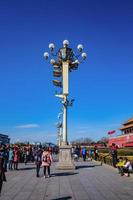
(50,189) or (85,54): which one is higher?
(85,54)

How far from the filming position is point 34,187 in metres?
15.6

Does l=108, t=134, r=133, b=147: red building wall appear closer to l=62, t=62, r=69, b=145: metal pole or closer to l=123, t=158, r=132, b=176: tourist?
l=62, t=62, r=69, b=145: metal pole

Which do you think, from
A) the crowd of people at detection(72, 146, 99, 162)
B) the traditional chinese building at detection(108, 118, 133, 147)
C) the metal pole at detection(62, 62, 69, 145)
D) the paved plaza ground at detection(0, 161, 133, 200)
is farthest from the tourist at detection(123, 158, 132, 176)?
the traditional chinese building at detection(108, 118, 133, 147)

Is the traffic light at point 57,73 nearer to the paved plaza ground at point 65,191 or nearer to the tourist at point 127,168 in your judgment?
the tourist at point 127,168

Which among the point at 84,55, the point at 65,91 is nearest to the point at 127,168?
the point at 65,91

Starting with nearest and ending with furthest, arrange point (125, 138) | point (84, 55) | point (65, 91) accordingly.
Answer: point (65, 91) → point (84, 55) → point (125, 138)

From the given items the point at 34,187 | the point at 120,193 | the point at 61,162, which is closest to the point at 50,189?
the point at 34,187

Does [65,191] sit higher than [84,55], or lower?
lower

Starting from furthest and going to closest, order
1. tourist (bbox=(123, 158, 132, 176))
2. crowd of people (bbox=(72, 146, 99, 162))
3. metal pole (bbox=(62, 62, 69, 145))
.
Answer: crowd of people (bbox=(72, 146, 99, 162)) → metal pole (bbox=(62, 62, 69, 145)) → tourist (bbox=(123, 158, 132, 176))

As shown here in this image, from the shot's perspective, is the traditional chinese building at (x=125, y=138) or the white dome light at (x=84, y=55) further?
the traditional chinese building at (x=125, y=138)

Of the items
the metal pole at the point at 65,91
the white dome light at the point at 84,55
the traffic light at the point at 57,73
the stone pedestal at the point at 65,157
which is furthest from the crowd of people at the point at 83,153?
the stone pedestal at the point at 65,157

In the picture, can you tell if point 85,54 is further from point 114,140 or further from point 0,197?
point 114,140

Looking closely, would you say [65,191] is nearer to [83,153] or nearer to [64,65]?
[64,65]

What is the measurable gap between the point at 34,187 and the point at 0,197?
2.93m
